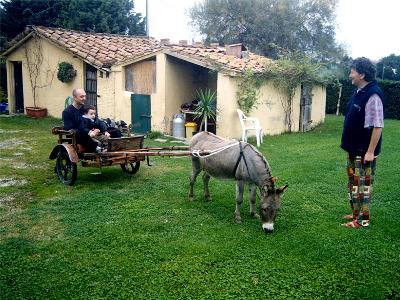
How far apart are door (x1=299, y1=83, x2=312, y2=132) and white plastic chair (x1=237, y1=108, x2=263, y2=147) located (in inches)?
171

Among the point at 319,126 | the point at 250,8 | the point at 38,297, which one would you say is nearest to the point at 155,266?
the point at 38,297

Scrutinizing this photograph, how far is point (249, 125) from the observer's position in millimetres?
14898

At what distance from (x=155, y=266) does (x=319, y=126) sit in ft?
57.0

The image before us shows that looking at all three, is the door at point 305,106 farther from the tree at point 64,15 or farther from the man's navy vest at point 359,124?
the tree at point 64,15

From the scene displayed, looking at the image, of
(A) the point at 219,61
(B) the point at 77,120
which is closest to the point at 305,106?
(A) the point at 219,61

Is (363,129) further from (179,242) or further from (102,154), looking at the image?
(102,154)

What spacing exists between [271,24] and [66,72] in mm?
17427

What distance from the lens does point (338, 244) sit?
541 centimetres

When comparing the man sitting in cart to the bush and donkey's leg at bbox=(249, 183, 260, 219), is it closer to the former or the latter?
donkey's leg at bbox=(249, 183, 260, 219)

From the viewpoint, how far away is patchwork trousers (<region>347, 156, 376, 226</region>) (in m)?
5.64

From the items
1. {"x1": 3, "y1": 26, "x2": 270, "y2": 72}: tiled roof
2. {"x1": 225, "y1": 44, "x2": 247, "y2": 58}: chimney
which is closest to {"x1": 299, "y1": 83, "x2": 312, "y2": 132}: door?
{"x1": 3, "y1": 26, "x2": 270, "y2": 72}: tiled roof

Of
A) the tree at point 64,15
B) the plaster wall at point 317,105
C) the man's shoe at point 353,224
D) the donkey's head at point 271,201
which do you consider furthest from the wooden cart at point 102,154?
the tree at point 64,15

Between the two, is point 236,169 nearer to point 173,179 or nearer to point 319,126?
point 173,179

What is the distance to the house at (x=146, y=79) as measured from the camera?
47.6ft
